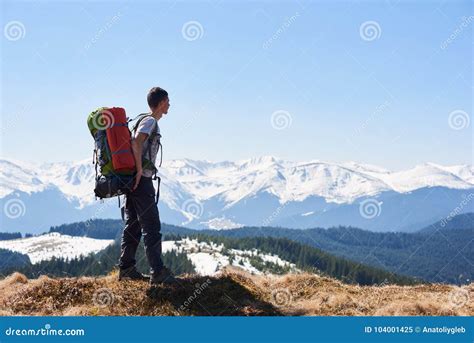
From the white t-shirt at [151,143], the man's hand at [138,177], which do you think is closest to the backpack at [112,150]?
the man's hand at [138,177]

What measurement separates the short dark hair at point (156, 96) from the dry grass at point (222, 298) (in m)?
4.01

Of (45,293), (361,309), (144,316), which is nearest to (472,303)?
(361,309)

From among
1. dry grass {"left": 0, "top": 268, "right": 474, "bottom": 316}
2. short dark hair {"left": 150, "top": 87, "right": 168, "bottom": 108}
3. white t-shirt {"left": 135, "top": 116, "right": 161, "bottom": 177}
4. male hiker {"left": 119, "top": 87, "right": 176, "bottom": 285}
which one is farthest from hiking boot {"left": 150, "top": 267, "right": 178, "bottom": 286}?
short dark hair {"left": 150, "top": 87, "right": 168, "bottom": 108}

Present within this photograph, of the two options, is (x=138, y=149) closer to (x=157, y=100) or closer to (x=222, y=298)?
(x=157, y=100)

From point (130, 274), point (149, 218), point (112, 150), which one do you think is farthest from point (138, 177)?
point (130, 274)

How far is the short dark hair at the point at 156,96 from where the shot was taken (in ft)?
35.8

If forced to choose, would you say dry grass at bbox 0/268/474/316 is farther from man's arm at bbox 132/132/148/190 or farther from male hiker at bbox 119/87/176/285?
man's arm at bbox 132/132/148/190

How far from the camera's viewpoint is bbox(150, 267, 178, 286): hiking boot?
10.8 metres

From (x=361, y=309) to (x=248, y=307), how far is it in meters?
2.19

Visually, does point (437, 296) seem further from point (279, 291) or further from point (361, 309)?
point (279, 291)

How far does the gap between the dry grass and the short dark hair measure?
4006mm

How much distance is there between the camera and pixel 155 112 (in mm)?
10961

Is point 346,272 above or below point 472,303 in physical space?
below

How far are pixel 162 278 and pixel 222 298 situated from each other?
58.1 inches
